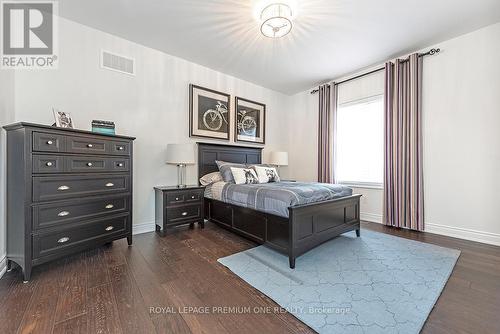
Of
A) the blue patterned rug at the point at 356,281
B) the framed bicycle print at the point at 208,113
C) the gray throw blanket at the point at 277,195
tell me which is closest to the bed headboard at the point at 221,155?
the framed bicycle print at the point at 208,113

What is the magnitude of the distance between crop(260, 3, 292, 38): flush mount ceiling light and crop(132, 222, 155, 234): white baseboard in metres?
3.11

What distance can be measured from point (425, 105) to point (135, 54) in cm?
448

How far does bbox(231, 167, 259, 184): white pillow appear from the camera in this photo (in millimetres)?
3301

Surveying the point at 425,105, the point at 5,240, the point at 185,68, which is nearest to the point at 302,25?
the point at 185,68

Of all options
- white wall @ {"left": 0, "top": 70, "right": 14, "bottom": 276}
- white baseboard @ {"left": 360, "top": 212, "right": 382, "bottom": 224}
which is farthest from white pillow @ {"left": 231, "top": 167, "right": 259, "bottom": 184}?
white wall @ {"left": 0, "top": 70, "right": 14, "bottom": 276}

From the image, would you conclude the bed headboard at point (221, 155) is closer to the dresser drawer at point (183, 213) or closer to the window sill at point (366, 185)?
the dresser drawer at point (183, 213)

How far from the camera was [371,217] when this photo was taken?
3.90m

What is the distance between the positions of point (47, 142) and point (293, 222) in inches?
94.8

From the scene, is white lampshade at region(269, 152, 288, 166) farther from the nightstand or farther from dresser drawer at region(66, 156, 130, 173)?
dresser drawer at region(66, 156, 130, 173)

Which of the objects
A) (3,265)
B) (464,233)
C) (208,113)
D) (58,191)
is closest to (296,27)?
(208,113)

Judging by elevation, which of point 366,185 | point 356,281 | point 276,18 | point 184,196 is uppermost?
point 276,18

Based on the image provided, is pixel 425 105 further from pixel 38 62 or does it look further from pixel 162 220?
pixel 38 62

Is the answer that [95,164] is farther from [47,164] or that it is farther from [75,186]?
[47,164]

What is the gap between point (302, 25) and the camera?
266cm
